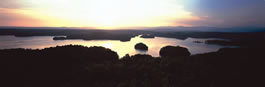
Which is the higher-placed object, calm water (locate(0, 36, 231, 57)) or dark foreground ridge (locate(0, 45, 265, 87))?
dark foreground ridge (locate(0, 45, 265, 87))

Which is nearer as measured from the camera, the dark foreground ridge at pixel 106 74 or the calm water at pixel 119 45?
the dark foreground ridge at pixel 106 74

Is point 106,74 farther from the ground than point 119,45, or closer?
farther from the ground

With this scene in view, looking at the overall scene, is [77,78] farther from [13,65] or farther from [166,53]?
[166,53]

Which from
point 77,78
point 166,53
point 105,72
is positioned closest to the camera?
point 77,78

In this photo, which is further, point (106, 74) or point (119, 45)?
point (119, 45)

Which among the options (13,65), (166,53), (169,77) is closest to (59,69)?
(13,65)

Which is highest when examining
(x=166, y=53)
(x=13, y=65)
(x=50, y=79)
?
(x=13, y=65)

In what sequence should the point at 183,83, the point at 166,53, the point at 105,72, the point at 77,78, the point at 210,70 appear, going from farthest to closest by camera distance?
1. the point at 166,53
2. the point at 210,70
3. the point at 105,72
4. the point at 77,78
5. the point at 183,83

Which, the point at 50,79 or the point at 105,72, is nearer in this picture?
the point at 50,79

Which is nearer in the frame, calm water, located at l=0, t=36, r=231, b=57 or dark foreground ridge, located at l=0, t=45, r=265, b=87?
dark foreground ridge, located at l=0, t=45, r=265, b=87

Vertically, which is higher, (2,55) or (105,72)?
(2,55)
